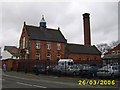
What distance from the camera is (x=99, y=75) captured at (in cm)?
2783

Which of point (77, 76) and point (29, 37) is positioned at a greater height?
point (29, 37)

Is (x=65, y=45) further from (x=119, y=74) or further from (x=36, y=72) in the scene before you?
(x=119, y=74)

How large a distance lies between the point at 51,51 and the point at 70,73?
33.8 m

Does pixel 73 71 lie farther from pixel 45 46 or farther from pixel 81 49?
pixel 81 49

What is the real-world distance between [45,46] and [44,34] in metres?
3.78

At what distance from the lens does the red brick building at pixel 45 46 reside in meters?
63.8

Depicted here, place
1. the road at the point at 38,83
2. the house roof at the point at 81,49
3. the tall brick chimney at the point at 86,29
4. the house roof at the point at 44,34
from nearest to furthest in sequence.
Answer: the road at the point at 38,83 < the house roof at the point at 44,34 < the house roof at the point at 81,49 < the tall brick chimney at the point at 86,29

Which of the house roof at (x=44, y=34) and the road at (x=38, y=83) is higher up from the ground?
the house roof at (x=44, y=34)

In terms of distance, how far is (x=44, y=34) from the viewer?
68.5 meters

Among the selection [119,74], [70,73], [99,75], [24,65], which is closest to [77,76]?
[70,73]

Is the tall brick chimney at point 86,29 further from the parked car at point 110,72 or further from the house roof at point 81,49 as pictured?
the parked car at point 110,72

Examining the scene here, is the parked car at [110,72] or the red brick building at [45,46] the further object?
the red brick building at [45,46]

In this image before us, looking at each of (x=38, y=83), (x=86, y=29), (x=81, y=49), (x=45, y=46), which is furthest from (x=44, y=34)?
(x=38, y=83)

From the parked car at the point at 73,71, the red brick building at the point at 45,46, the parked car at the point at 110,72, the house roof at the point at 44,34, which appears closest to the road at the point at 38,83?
the parked car at the point at 110,72
